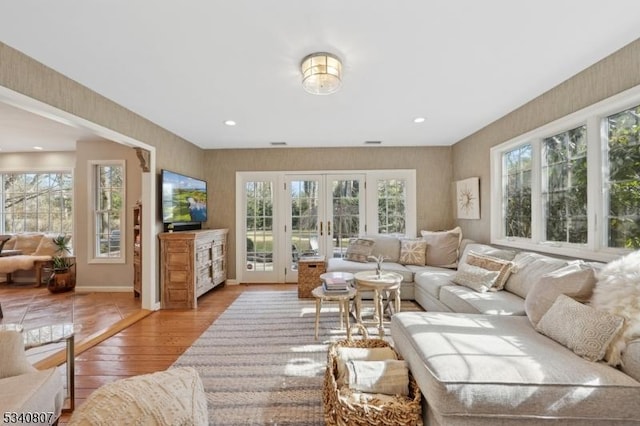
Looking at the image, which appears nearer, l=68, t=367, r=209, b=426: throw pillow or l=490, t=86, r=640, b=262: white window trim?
l=68, t=367, r=209, b=426: throw pillow

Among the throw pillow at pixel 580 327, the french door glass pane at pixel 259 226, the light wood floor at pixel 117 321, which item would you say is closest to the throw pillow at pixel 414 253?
the light wood floor at pixel 117 321

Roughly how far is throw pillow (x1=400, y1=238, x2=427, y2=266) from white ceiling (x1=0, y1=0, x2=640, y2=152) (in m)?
1.87

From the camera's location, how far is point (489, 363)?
1300 mm

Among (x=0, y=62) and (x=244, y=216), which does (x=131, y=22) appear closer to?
(x=0, y=62)

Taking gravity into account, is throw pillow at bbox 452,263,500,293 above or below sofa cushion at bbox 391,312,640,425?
above

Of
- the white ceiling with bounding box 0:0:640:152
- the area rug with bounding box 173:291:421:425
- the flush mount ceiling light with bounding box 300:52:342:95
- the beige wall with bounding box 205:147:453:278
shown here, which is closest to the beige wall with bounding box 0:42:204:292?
the white ceiling with bounding box 0:0:640:152

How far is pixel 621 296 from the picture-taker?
1468 millimetres

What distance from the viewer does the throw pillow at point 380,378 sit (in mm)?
1461

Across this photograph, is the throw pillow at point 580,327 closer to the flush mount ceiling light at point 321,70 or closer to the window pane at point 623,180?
the window pane at point 623,180

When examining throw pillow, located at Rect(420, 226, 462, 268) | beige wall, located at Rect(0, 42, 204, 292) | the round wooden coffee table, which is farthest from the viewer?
throw pillow, located at Rect(420, 226, 462, 268)

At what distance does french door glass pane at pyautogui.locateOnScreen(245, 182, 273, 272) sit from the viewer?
15.5ft

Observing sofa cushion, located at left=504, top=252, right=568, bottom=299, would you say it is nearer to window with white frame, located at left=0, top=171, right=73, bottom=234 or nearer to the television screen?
the television screen

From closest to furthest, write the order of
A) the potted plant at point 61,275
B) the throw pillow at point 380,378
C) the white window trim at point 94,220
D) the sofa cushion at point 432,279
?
the throw pillow at point 380,378, the sofa cushion at point 432,279, the potted plant at point 61,275, the white window trim at point 94,220

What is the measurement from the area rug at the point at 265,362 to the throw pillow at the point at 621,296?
1621 mm
